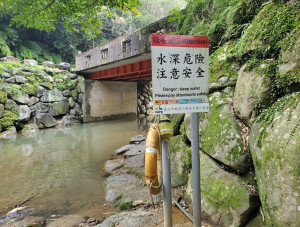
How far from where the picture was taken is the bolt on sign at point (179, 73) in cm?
174

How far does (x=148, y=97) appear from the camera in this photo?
2336cm

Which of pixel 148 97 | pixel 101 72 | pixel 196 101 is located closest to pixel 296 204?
pixel 196 101

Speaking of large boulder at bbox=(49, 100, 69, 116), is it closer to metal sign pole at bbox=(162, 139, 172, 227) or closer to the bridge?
the bridge

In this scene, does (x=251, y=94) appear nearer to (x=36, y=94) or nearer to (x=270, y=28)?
(x=270, y=28)

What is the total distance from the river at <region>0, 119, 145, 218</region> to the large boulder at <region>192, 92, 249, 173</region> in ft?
7.54

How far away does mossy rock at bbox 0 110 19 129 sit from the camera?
38.8ft

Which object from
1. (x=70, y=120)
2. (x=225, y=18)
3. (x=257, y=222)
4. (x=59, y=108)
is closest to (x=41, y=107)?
(x=59, y=108)

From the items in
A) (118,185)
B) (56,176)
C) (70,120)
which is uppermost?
(70,120)

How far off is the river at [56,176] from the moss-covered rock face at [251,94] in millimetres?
2922

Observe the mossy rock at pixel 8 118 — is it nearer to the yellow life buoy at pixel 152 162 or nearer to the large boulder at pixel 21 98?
the large boulder at pixel 21 98

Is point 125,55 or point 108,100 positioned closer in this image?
→ point 125,55

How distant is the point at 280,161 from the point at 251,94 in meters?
1.03

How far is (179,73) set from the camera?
183 cm

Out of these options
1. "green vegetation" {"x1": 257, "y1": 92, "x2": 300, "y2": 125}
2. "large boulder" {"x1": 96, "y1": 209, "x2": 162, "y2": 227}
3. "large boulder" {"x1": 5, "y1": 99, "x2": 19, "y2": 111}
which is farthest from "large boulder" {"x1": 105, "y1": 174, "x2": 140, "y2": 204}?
"large boulder" {"x1": 5, "y1": 99, "x2": 19, "y2": 111}
